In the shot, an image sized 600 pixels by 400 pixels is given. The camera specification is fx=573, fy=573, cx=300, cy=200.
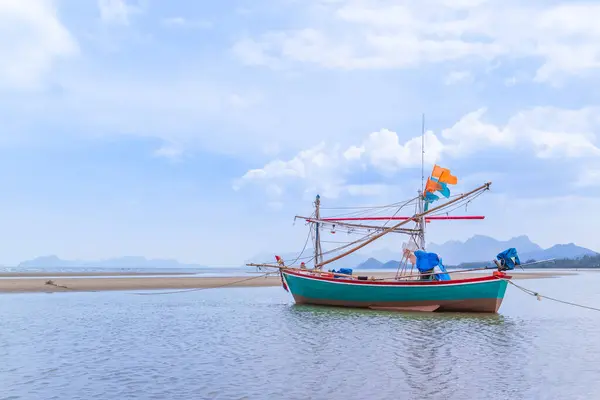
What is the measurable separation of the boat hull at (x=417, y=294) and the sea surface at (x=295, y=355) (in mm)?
888

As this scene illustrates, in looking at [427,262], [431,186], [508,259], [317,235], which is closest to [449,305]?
[427,262]

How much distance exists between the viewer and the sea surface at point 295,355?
12750 mm

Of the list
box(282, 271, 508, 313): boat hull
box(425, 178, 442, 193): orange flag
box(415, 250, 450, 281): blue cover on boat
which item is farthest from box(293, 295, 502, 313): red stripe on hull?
box(425, 178, 442, 193): orange flag

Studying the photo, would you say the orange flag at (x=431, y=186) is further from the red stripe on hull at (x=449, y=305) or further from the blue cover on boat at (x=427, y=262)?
the red stripe on hull at (x=449, y=305)

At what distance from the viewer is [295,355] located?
16984mm

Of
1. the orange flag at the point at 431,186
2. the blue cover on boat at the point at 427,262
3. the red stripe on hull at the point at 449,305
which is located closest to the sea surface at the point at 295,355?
the red stripe on hull at the point at 449,305

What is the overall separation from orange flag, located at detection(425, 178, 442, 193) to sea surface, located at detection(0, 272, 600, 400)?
7.77 metres

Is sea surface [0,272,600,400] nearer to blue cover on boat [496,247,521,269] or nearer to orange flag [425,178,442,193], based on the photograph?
blue cover on boat [496,247,521,269]

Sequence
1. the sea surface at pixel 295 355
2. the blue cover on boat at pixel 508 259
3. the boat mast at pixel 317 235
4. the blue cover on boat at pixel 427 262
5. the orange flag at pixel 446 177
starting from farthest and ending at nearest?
the boat mast at pixel 317 235, the orange flag at pixel 446 177, the blue cover on boat at pixel 427 262, the blue cover on boat at pixel 508 259, the sea surface at pixel 295 355

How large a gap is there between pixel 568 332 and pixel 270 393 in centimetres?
1492

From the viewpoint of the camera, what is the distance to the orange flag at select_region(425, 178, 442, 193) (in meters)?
32.4

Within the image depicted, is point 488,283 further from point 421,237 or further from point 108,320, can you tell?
point 108,320

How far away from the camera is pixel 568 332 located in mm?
22266

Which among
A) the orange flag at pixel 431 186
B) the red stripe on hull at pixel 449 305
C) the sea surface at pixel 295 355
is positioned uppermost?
the orange flag at pixel 431 186
